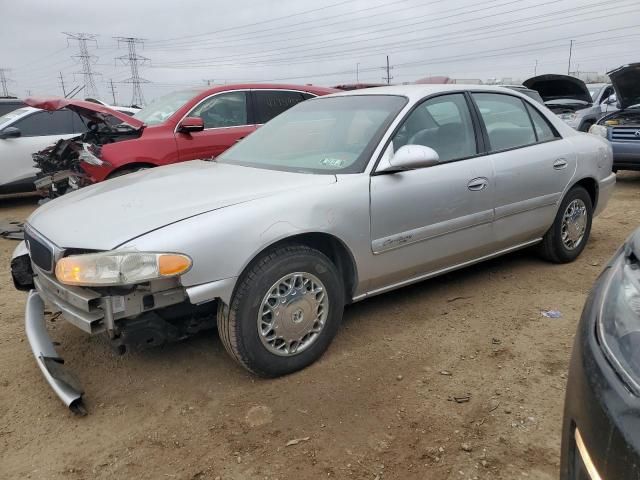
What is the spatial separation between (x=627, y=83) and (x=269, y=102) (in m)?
4.93

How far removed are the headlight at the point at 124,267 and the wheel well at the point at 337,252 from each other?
28.5 inches

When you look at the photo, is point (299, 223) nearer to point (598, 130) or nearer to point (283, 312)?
point (283, 312)

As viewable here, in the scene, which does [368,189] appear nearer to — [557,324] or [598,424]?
[557,324]

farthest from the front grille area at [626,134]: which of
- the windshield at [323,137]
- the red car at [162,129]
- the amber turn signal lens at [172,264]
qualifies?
the amber turn signal lens at [172,264]

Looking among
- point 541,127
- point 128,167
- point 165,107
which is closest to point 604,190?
point 541,127

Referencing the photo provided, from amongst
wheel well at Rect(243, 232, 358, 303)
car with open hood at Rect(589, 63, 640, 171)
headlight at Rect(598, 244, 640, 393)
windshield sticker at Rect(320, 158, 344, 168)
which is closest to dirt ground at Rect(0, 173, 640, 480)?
wheel well at Rect(243, 232, 358, 303)

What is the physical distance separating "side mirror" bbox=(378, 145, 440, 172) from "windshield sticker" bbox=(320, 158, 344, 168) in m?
0.24

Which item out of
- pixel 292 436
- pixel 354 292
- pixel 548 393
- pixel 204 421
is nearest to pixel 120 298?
pixel 204 421

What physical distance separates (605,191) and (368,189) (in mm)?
2840

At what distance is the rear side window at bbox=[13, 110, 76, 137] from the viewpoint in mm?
8203

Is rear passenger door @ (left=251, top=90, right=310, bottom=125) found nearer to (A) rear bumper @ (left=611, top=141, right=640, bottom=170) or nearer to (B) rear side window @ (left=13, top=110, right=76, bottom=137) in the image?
(B) rear side window @ (left=13, top=110, right=76, bottom=137)

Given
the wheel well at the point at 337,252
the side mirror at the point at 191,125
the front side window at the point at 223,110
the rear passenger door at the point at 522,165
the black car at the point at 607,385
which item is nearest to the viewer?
the black car at the point at 607,385

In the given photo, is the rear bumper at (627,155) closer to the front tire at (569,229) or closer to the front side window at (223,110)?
the front tire at (569,229)

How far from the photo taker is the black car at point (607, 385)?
4.20 ft
